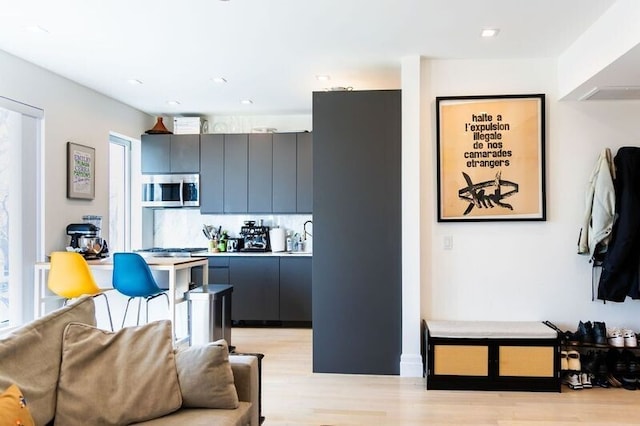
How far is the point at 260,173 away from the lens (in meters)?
5.81

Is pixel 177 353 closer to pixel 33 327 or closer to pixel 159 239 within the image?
pixel 33 327

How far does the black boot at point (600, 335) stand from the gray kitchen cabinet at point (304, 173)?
3209mm

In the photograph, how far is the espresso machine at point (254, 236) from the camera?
5.99 metres

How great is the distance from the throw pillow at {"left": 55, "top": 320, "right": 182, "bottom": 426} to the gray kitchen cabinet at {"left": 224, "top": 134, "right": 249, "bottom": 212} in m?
3.83

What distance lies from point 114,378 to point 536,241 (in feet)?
10.7

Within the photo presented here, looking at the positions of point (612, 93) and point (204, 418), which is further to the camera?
point (612, 93)

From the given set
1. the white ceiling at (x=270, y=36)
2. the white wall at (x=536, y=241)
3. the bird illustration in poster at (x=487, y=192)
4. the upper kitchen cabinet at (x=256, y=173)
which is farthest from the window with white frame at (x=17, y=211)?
the bird illustration in poster at (x=487, y=192)

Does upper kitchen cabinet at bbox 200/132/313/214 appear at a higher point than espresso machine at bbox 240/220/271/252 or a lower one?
higher

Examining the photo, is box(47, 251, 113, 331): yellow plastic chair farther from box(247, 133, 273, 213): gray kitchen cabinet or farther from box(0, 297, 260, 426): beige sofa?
box(247, 133, 273, 213): gray kitchen cabinet

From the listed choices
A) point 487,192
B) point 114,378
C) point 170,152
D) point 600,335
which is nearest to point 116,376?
point 114,378

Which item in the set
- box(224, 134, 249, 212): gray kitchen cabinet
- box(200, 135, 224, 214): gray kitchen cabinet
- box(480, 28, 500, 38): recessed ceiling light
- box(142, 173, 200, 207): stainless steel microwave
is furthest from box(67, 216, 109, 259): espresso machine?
box(480, 28, 500, 38): recessed ceiling light

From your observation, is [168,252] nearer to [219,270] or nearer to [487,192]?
[219,270]

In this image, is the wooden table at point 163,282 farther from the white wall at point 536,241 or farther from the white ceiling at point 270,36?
the white wall at point 536,241

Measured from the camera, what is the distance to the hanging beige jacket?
11.8 feet
